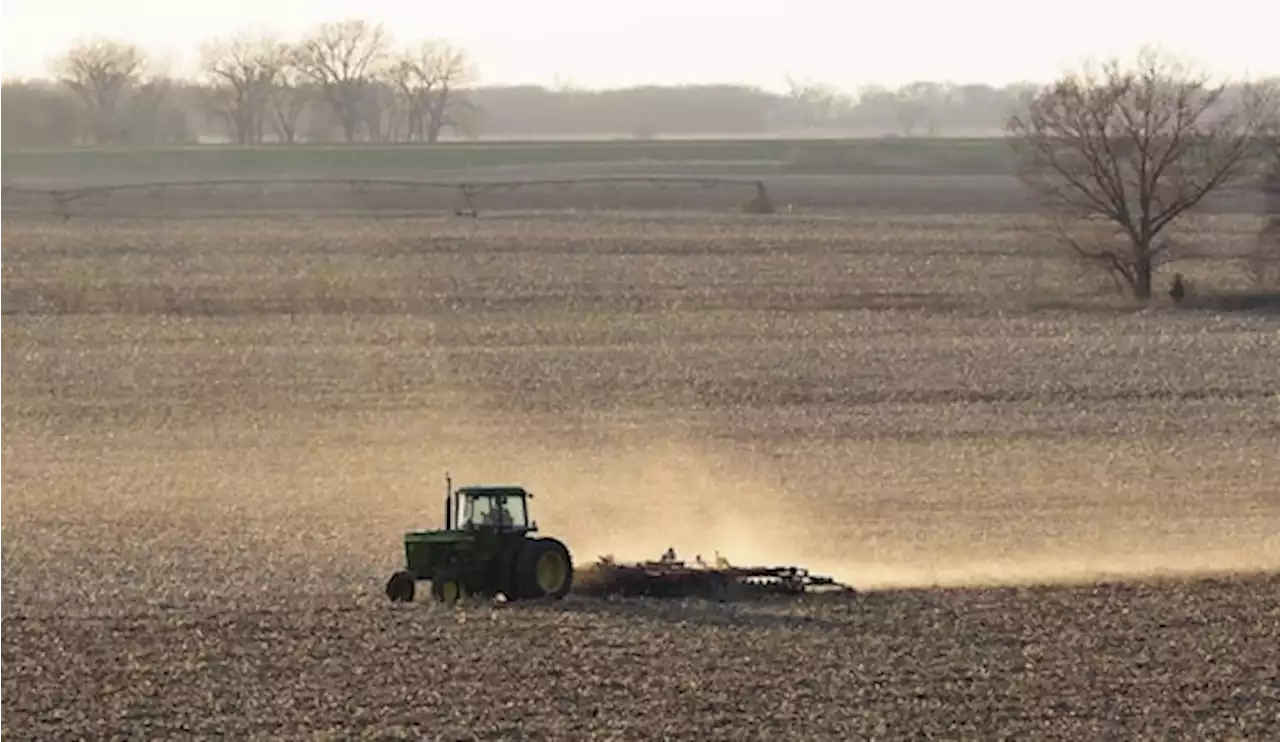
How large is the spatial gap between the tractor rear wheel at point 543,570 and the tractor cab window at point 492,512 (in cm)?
28

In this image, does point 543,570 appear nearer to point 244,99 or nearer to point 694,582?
point 694,582

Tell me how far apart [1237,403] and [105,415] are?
1768cm

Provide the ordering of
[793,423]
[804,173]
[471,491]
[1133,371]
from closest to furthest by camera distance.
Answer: [471,491] < [793,423] < [1133,371] < [804,173]

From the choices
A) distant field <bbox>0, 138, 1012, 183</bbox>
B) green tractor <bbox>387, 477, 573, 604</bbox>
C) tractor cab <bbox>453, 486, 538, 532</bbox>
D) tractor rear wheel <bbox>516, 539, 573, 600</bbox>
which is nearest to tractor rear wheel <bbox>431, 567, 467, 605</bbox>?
green tractor <bbox>387, 477, 573, 604</bbox>

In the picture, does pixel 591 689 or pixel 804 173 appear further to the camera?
pixel 804 173

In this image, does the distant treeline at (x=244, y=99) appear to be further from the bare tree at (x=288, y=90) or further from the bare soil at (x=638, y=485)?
the bare soil at (x=638, y=485)

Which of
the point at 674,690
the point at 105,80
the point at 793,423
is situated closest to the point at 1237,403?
the point at 793,423

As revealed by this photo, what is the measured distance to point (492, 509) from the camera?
2100 centimetres

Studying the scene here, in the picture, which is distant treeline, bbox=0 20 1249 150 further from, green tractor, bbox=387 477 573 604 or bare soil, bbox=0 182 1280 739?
green tractor, bbox=387 477 573 604

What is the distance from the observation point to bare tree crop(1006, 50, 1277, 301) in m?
58.6

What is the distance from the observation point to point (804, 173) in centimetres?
11762

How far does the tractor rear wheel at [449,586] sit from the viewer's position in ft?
68.3

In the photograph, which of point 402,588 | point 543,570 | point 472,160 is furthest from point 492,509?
Result: point 472,160

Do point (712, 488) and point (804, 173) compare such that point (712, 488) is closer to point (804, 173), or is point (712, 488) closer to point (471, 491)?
point (471, 491)
